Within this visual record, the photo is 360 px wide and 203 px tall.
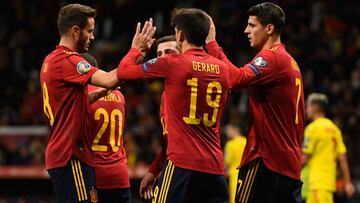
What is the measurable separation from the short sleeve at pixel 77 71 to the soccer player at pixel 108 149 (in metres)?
1.07

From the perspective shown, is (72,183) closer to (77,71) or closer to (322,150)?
(77,71)

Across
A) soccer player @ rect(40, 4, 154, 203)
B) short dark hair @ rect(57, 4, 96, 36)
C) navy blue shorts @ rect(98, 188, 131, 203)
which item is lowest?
navy blue shorts @ rect(98, 188, 131, 203)

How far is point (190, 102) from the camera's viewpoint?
254 inches

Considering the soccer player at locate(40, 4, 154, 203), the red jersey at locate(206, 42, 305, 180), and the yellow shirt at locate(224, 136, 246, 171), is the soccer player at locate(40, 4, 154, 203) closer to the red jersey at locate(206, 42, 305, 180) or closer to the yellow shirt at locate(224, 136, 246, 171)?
the red jersey at locate(206, 42, 305, 180)

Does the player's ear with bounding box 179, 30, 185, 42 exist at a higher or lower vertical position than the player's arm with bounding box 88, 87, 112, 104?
higher

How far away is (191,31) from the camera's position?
653 cm

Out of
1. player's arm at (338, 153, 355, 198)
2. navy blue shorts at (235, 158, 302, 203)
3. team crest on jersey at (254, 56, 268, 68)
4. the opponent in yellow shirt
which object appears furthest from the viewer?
the opponent in yellow shirt

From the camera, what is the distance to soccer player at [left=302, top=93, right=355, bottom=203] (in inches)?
432

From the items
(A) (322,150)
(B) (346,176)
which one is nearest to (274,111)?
(A) (322,150)

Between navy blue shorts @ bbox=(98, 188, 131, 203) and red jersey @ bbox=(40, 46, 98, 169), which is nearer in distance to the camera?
red jersey @ bbox=(40, 46, 98, 169)

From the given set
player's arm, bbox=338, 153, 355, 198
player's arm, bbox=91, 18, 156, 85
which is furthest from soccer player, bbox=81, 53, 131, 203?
player's arm, bbox=338, 153, 355, 198

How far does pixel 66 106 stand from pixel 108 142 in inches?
46.6

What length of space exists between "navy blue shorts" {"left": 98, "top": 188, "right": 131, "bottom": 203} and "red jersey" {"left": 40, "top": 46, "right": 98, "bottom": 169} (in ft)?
3.40

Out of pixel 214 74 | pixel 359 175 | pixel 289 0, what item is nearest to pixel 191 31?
pixel 214 74
